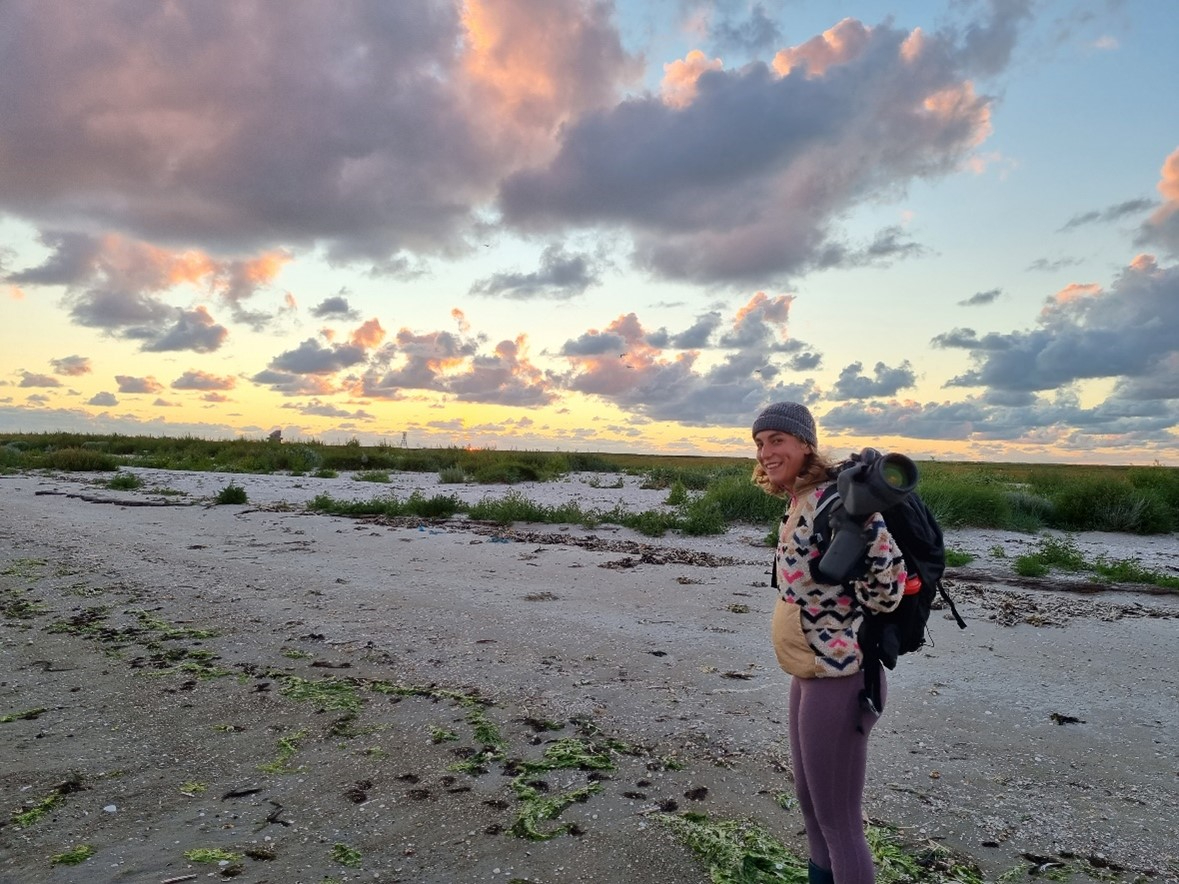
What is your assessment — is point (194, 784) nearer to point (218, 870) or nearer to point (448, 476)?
point (218, 870)

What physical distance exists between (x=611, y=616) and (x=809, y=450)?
443cm

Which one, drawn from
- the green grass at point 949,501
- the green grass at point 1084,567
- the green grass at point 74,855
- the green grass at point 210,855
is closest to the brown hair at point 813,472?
the green grass at point 210,855

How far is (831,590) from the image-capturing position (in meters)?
2.39

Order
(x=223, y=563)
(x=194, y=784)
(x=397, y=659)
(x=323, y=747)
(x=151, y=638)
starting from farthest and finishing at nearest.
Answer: (x=223, y=563) → (x=151, y=638) → (x=397, y=659) → (x=323, y=747) → (x=194, y=784)

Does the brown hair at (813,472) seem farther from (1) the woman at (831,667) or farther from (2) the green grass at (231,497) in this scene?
(2) the green grass at (231,497)

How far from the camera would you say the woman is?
2277 millimetres

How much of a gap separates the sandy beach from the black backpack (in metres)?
1.21

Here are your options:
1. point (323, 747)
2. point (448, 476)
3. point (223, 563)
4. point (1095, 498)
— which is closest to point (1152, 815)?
point (323, 747)

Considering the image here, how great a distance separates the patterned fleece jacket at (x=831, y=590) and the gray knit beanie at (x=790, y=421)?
7.5 inches

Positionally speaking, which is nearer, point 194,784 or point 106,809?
point 106,809

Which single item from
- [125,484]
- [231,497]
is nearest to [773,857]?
[231,497]

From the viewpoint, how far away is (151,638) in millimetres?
6043

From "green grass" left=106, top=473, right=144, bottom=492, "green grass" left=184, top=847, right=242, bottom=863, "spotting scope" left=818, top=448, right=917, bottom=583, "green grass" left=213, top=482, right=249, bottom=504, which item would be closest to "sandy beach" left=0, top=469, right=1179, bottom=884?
"green grass" left=184, top=847, right=242, bottom=863

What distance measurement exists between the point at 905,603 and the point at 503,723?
8.83 ft
